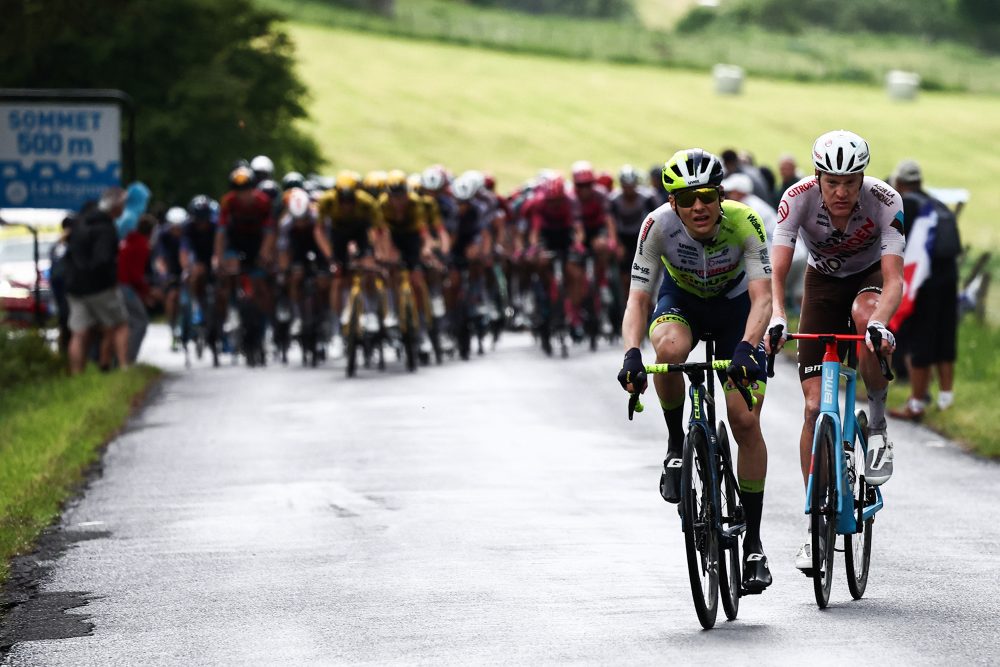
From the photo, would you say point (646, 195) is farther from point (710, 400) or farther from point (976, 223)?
point (976, 223)

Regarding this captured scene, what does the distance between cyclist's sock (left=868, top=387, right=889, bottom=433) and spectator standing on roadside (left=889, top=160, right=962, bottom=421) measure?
23.4 feet

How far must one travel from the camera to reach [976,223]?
222 ft

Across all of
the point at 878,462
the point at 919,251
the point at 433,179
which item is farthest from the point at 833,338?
the point at 433,179

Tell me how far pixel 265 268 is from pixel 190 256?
122 centimetres

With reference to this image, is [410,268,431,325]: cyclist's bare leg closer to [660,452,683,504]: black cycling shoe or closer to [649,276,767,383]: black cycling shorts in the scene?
[649,276,767,383]: black cycling shorts

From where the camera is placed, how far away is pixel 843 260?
372 inches

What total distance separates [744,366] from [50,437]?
8.36 meters

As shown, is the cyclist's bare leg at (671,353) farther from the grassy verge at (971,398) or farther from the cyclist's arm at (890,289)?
the grassy verge at (971,398)

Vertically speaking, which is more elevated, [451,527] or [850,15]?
[850,15]

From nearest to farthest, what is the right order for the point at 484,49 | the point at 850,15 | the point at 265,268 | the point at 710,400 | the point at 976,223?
the point at 710,400
the point at 265,268
the point at 976,223
the point at 484,49
the point at 850,15

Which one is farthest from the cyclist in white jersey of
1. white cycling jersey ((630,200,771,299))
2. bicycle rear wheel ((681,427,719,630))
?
bicycle rear wheel ((681,427,719,630))

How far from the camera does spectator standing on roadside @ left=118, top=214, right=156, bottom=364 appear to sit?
22.4 metres

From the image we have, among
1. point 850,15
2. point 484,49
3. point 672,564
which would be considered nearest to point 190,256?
point 672,564

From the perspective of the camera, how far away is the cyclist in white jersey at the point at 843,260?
349 inches
